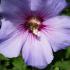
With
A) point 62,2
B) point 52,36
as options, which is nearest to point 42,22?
point 52,36

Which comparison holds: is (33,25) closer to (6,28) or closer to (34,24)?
(34,24)

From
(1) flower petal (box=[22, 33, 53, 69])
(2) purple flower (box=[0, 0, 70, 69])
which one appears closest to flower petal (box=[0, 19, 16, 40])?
(2) purple flower (box=[0, 0, 70, 69])

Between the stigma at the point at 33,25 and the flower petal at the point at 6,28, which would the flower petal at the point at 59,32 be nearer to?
the stigma at the point at 33,25

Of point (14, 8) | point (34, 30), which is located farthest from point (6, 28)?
point (34, 30)

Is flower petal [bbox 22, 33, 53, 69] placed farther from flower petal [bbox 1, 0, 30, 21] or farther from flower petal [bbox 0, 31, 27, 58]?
flower petal [bbox 1, 0, 30, 21]

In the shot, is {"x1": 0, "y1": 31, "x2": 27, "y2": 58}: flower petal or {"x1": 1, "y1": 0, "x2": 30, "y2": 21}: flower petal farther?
{"x1": 0, "y1": 31, "x2": 27, "y2": 58}: flower petal

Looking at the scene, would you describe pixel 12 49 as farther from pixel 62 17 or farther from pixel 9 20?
pixel 62 17
